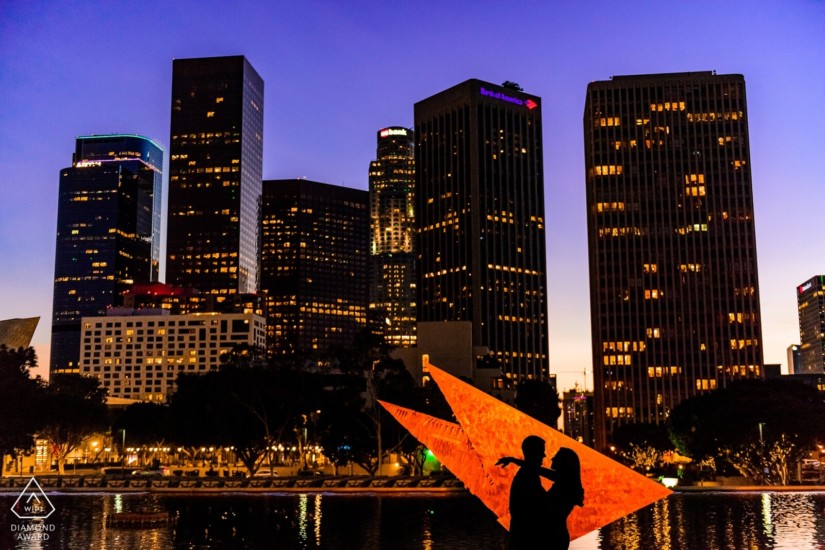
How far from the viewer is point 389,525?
158ft

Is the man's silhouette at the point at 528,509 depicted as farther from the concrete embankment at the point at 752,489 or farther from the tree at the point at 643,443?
the tree at the point at 643,443

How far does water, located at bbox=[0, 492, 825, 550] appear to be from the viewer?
39.8 metres

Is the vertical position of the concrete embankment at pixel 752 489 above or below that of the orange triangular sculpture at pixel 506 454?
below

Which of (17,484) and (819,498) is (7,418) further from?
(819,498)

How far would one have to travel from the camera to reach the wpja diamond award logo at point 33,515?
4372 centimetres

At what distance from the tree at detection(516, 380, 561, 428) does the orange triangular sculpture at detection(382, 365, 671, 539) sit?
126m

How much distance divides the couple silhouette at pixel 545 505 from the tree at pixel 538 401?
140049 mm

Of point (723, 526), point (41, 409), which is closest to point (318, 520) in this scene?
point (723, 526)

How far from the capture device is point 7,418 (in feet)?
219

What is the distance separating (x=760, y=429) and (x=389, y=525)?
52825 millimetres

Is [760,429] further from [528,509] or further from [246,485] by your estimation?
[528,509]

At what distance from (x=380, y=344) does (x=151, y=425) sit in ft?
135

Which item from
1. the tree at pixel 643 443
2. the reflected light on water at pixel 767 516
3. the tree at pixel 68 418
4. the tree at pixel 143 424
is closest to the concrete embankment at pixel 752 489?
the reflected light on water at pixel 767 516

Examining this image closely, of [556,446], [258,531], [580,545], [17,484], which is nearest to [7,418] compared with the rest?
[17,484]
